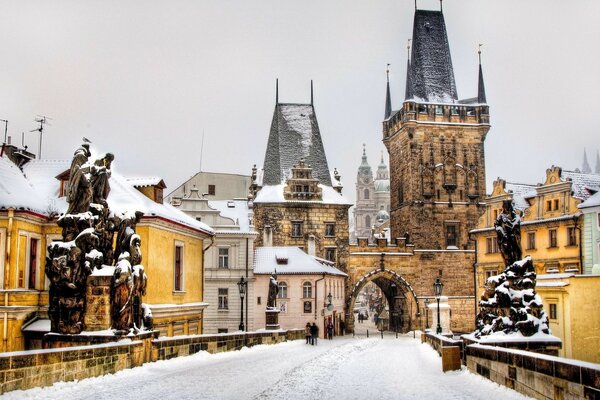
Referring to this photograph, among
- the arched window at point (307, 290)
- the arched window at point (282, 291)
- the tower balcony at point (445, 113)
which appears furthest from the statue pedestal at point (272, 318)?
the tower balcony at point (445, 113)

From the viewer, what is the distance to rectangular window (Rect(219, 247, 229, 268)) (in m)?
→ 44.3

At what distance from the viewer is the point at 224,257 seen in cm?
4441

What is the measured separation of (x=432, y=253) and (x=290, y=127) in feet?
51.1

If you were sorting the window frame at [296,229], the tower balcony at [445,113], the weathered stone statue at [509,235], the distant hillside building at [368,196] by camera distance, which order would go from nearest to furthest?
1. the weathered stone statue at [509,235]
2. the window frame at [296,229]
3. the tower balcony at [445,113]
4. the distant hillside building at [368,196]

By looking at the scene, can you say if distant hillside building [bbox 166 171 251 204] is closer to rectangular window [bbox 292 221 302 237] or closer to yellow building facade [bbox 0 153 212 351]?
rectangular window [bbox 292 221 302 237]

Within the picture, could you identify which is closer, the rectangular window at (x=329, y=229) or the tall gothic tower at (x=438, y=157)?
the rectangular window at (x=329, y=229)

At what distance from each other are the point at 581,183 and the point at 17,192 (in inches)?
1228

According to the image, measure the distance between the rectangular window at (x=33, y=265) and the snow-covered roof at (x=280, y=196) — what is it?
35.0 metres

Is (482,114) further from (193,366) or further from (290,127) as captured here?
(193,366)

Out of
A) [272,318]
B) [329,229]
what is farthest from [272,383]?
[329,229]

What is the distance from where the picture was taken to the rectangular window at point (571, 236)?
133 ft

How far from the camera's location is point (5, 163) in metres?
24.4

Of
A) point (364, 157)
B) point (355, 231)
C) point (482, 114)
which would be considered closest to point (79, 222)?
point (482, 114)

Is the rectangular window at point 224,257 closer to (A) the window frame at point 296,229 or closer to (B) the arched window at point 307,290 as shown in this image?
(B) the arched window at point 307,290
